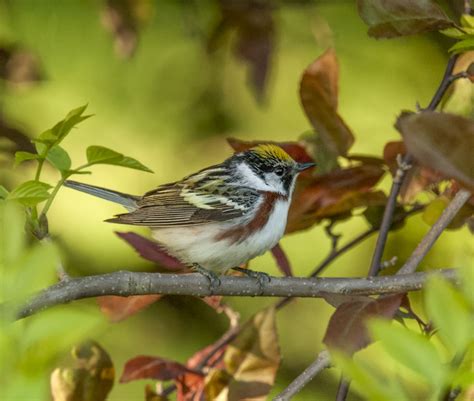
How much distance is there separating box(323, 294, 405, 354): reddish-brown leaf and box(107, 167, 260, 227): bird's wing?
1311mm

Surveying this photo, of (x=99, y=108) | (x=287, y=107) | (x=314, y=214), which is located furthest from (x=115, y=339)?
(x=314, y=214)

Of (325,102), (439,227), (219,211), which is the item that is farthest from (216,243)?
(439,227)

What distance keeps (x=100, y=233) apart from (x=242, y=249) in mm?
1320

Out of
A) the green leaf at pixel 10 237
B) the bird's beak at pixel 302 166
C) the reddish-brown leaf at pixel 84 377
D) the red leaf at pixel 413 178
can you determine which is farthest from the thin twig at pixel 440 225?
the green leaf at pixel 10 237

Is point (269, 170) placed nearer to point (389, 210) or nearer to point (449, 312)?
point (389, 210)

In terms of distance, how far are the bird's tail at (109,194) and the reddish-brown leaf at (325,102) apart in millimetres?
885

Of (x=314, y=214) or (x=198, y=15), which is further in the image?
(x=198, y=15)

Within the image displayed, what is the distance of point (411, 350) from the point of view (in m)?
0.69

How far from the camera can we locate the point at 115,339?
12.4 feet

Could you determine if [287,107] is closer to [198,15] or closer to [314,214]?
[198,15]

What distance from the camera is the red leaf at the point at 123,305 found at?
189cm

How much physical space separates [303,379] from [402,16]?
2.35ft

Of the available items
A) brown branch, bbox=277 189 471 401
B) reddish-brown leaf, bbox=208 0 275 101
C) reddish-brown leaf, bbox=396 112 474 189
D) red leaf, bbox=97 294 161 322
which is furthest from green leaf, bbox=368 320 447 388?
reddish-brown leaf, bbox=208 0 275 101

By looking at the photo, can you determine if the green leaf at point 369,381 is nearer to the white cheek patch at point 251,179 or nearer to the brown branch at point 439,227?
the brown branch at point 439,227
